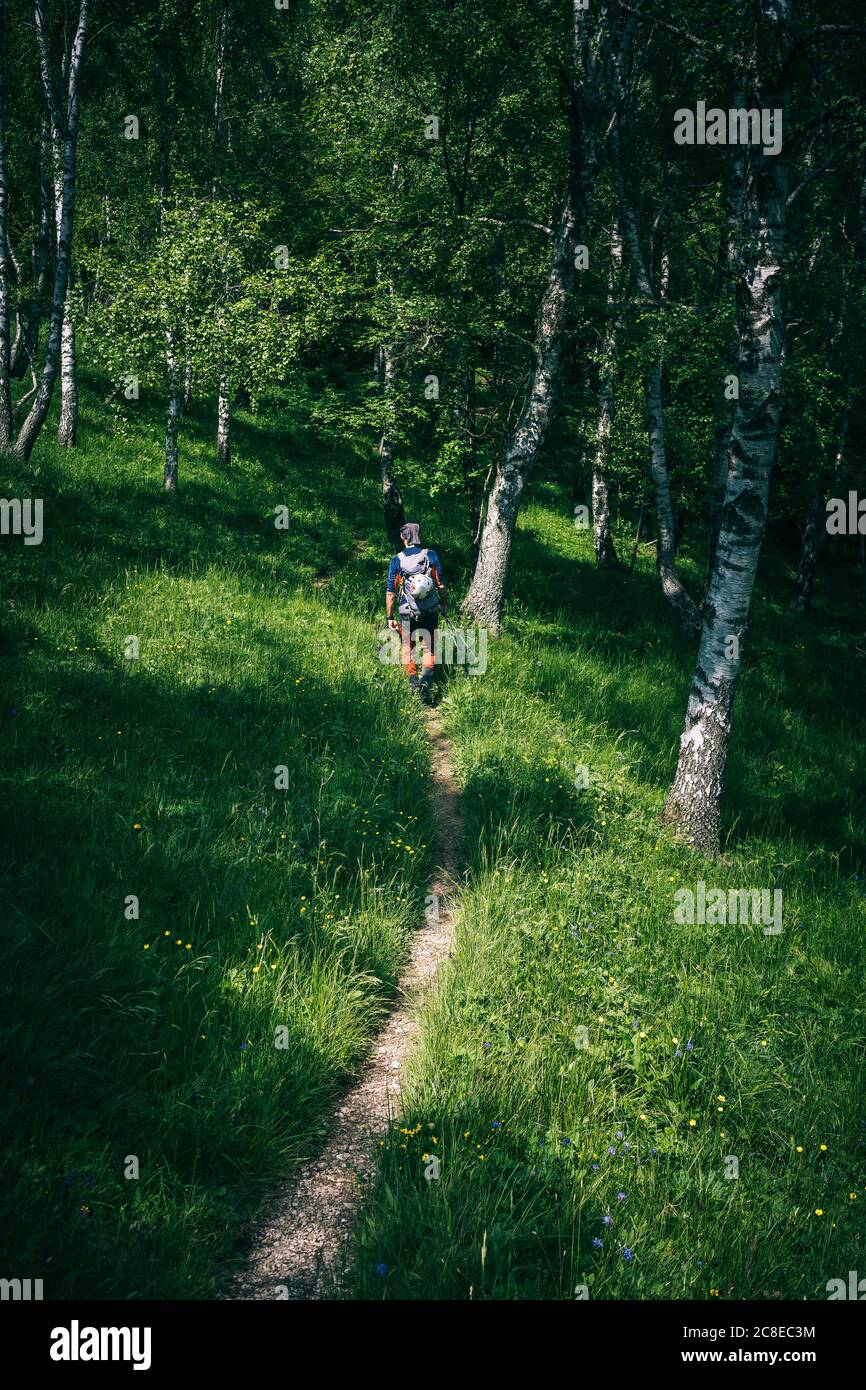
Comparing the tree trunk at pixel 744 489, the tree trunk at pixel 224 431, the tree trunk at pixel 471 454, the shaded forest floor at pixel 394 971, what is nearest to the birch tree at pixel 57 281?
the shaded forest floor at pixel 394 971

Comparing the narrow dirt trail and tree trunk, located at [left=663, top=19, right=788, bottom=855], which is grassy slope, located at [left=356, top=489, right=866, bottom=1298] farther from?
tree trunk, located at [left=663, top=19, right=788, bottom=855]

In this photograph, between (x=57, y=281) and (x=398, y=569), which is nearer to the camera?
(x=398, y=569)

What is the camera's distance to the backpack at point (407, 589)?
32.4 ft

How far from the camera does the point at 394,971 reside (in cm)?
523

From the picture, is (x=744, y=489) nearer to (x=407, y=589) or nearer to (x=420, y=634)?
(x=407, y=589)

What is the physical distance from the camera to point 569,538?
74.9ft

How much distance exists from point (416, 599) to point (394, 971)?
5699 millimetres

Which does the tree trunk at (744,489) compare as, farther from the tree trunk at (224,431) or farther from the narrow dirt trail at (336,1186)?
the tree trunk at (224,431)

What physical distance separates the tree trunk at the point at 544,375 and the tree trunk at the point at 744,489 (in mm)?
5513

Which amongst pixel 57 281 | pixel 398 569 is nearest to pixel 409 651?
pixel 398 569

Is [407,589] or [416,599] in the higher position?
[407,589]

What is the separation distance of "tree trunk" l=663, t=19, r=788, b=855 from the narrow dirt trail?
3.29m

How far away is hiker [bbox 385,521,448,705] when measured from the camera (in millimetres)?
9867

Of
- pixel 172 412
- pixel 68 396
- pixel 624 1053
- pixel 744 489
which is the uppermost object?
pixel 68 396
